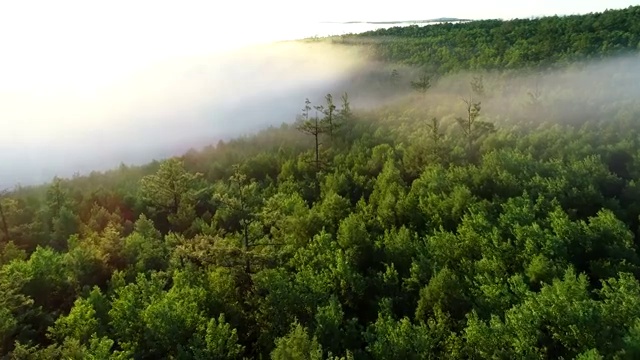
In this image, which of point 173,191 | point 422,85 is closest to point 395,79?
point 422,85

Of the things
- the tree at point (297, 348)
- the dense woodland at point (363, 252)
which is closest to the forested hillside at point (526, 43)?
the dense woodland at point (363, 252)

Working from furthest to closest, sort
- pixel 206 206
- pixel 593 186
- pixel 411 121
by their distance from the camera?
1. pixel 411 121
2. pixel 206 206
3. pixel 593 186

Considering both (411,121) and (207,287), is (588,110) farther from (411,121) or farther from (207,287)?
(207,287)

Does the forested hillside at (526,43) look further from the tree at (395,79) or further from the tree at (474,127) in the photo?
the tree at (474,127)

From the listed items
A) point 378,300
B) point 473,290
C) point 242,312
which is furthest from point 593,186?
point 242,312

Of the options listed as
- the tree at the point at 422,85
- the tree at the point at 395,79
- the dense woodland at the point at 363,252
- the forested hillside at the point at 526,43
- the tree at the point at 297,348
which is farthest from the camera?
the tree at the point at 395,79

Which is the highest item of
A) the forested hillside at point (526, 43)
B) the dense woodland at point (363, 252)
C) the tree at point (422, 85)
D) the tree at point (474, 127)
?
the forested hillside at point (526, 43)

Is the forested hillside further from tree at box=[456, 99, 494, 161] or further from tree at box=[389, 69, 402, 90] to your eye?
tree at box=[456, 99, 494, 161]

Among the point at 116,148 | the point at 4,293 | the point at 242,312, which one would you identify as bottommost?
the point at 116,148
